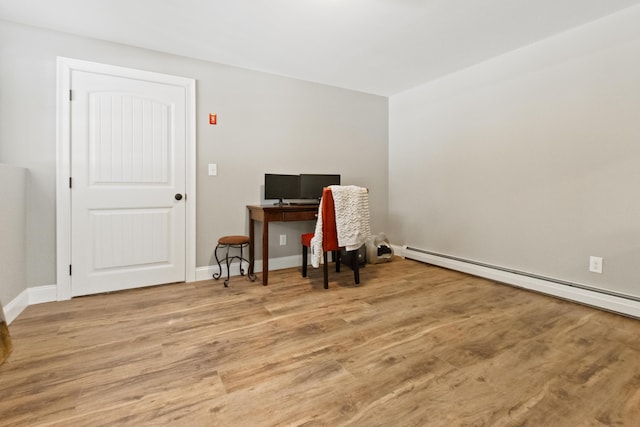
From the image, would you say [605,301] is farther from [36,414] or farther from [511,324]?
[36,414]

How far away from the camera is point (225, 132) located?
3.07m

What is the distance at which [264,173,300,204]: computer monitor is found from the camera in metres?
3.18

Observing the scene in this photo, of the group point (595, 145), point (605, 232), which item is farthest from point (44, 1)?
point (605, 232)

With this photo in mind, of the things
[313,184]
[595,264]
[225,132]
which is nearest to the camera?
[595,264]

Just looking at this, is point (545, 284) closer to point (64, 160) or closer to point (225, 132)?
point (225, 132)

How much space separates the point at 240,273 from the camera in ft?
10.4

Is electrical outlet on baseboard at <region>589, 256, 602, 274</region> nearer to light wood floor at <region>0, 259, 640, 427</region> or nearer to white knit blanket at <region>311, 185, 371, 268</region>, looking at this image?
light wood floor at <region>0, 259, 640, 427</region>

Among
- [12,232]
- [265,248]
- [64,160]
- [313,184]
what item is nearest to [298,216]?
[265,248]

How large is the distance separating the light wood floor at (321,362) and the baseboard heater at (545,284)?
10 centimetres

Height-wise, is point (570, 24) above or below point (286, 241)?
above

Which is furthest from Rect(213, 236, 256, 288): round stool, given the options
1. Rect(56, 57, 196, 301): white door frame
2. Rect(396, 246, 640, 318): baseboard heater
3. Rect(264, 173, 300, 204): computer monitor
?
Rect(396, 246, 640, 318): baseboard heater

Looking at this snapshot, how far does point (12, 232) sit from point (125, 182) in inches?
32.3

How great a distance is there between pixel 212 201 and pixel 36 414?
2065 millimetres

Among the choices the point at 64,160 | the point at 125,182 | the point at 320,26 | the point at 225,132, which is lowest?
the point at 125,182
